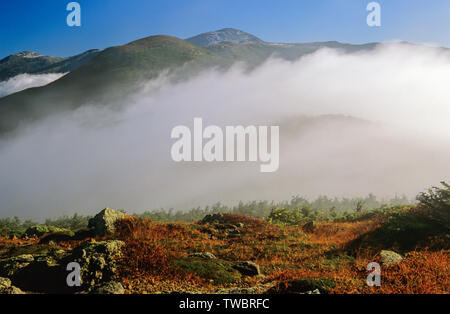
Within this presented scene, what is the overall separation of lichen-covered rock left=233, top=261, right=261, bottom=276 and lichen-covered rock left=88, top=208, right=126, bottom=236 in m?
9.00

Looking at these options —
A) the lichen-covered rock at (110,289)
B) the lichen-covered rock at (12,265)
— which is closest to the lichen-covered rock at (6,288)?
the lichen-covered rock at (110,289)

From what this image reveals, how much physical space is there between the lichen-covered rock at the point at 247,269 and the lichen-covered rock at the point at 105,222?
9.00m

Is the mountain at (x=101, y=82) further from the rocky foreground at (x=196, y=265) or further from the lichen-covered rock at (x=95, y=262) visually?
the lichen-covered rock at (x=95, y=262)

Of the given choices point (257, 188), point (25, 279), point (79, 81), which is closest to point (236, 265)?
point (25, 279)

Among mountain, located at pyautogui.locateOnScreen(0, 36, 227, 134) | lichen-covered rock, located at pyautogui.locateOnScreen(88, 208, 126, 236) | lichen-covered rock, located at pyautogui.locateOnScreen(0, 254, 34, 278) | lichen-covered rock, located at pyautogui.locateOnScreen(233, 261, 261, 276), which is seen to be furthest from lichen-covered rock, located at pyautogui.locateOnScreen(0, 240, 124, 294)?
mountain, located at pyautogui.locateOnScreen(0, 36, 227, 134)

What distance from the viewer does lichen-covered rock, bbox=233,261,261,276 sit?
10549mm

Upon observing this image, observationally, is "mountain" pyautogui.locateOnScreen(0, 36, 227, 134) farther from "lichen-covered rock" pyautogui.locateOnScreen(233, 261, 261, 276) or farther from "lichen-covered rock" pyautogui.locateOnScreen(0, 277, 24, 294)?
"lichen-covered rock" pyautogui.locateOnScreen(0, 277, 24, 294)

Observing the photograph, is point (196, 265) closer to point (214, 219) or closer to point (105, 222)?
point (105, 222)

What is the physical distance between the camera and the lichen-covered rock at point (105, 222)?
1573 centimetres

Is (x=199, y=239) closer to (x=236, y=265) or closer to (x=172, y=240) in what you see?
(x=172, y=240)

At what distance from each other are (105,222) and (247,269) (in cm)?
994

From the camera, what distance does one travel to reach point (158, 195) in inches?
7269

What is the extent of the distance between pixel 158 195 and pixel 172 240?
177065 mm

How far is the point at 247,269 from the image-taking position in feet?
35.0
